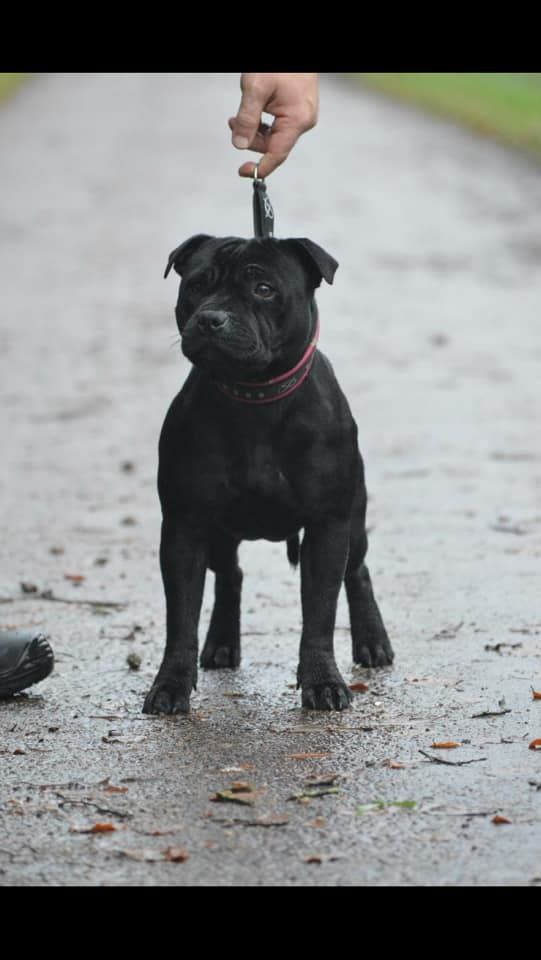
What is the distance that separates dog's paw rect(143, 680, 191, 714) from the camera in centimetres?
484

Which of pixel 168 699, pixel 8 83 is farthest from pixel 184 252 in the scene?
pixel 8 83

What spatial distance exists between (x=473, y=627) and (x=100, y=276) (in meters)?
10.7

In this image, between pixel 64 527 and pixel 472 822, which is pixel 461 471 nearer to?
pixel 64 527

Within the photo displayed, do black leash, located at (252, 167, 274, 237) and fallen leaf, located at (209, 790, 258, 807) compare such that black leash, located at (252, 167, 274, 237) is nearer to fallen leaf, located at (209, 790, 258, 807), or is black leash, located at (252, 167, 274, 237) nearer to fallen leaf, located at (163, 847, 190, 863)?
fallen leaf, located at (209, 790, 258, 807)

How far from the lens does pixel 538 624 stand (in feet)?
19.4

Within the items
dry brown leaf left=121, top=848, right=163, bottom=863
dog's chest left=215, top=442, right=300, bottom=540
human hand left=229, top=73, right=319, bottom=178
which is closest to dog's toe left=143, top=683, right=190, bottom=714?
dog's chest left=215, top=442, right=300, bottom=540

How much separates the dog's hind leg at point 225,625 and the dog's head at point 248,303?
3.24 ft

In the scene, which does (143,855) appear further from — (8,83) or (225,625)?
(8,83)

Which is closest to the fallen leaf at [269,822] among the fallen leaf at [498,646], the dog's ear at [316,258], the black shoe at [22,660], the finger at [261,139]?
the black shoe at [22,660]

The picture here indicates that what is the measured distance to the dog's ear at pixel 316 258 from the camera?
4719mm

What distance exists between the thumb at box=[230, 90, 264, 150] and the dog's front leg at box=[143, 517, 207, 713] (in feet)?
3.90

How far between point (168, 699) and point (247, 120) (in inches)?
68.8

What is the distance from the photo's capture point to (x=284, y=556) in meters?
7.42
